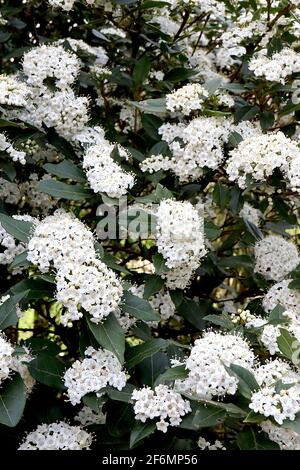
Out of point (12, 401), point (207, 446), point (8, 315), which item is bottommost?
point (207, 446)

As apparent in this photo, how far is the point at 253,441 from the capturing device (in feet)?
7.36

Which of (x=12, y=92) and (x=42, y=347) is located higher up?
(x=12, y=92)

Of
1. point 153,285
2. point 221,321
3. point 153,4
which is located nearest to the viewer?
point 221,321

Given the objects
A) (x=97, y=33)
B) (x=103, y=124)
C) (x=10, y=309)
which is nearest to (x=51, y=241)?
(x=10, y=309)

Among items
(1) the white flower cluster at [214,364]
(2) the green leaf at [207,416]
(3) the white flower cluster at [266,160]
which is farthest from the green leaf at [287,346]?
(3) the white flower cluster at [266,160]

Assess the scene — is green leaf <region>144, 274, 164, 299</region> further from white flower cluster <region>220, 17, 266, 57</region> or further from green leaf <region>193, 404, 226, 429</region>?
white flower cluster <region>220, 17, 266, 57</region>

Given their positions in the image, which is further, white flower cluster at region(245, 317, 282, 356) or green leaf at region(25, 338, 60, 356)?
green leaf at region(25, 338, 60, 356)

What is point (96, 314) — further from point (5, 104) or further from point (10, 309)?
point (5, 104)

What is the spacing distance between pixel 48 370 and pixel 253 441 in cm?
81

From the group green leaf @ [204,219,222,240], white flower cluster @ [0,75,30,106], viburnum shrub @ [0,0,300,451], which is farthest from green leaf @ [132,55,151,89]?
green leaf @ [204,219,222,240]

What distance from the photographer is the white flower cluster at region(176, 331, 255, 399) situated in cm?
219

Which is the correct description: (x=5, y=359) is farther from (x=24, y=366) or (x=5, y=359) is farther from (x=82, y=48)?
(x=82, y=48)

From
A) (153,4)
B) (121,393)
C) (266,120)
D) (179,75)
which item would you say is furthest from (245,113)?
(121,393)

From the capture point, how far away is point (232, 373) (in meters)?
2.16
